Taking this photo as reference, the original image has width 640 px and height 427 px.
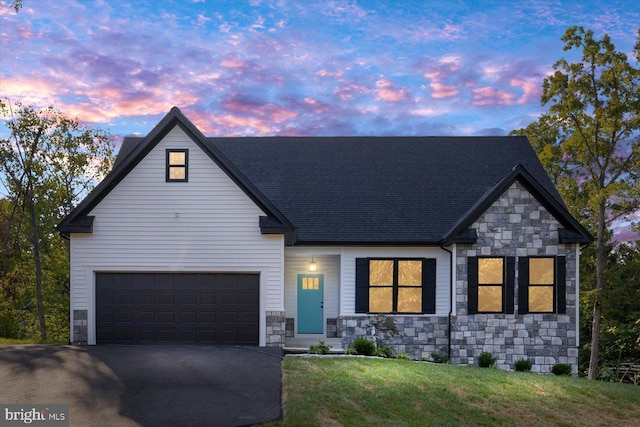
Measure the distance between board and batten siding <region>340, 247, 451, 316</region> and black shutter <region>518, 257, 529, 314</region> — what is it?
218 cm

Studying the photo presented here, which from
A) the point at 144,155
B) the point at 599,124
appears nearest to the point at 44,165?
the point at 144,155

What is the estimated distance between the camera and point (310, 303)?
18672 millimetres

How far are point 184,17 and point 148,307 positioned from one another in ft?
30.0

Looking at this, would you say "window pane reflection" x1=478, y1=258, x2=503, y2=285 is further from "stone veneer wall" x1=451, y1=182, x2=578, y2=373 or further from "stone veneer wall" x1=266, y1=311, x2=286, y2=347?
"stone veneer wall" x1=266, y1=311, x2=286, y2=347

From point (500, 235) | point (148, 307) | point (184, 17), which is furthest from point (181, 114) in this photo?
point (500, 235)

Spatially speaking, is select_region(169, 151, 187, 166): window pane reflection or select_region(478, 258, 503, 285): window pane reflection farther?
select_region(478, 258, 503, 285): window pane reflection

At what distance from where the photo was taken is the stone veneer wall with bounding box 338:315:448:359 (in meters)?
16.9

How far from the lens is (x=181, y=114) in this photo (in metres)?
15.4

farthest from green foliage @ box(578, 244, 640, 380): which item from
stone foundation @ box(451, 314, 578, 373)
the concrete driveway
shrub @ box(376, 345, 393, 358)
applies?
the concrete driveway

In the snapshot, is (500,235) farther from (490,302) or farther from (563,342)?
(563,342)

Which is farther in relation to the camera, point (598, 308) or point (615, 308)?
point (615, 308)

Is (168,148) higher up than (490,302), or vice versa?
(168,148)

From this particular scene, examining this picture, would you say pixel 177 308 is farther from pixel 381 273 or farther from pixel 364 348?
pixel 381 273

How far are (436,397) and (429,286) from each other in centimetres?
704
